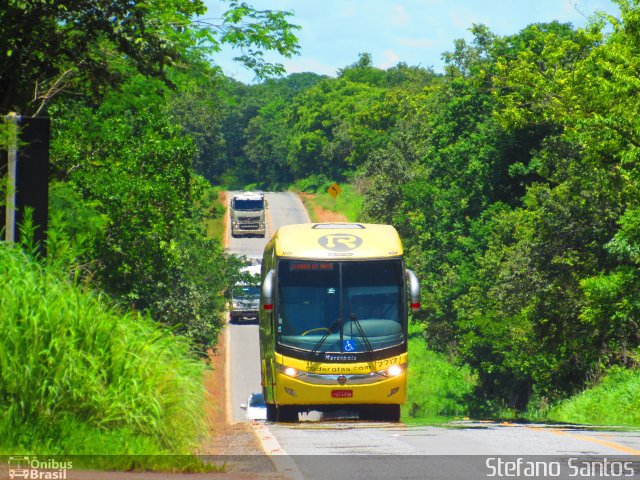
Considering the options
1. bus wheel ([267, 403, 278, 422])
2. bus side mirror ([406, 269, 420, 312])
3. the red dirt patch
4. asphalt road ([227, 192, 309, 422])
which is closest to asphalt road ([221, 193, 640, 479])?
bus side mirror ([406, 269, 420, 312])

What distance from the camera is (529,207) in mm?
41531

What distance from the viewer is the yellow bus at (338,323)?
18953 millimetres

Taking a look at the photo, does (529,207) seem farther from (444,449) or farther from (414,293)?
(444,449)

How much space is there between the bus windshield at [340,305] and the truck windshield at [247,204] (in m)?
66.7

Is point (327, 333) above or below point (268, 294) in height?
below

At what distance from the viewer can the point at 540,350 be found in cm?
3716

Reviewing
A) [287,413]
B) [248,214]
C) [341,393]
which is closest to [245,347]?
[248,214]

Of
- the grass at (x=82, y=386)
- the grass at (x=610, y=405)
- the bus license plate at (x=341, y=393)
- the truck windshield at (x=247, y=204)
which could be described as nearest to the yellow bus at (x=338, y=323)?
the bus license plate at (x=341, y=393)

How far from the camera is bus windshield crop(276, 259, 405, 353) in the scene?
19.0 metres

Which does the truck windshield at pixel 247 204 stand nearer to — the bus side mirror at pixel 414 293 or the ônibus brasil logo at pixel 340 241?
the ônibus brasil logo at pixel 340 241

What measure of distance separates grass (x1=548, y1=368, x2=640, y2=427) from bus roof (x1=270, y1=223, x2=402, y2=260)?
601cm

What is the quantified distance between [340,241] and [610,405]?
29.3 ft

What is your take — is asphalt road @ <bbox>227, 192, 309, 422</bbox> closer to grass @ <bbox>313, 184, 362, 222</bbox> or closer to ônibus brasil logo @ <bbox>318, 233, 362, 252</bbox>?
grass @ <bbox>313, 184, 362, 222</bbox>

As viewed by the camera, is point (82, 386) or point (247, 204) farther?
point (247, 204)
